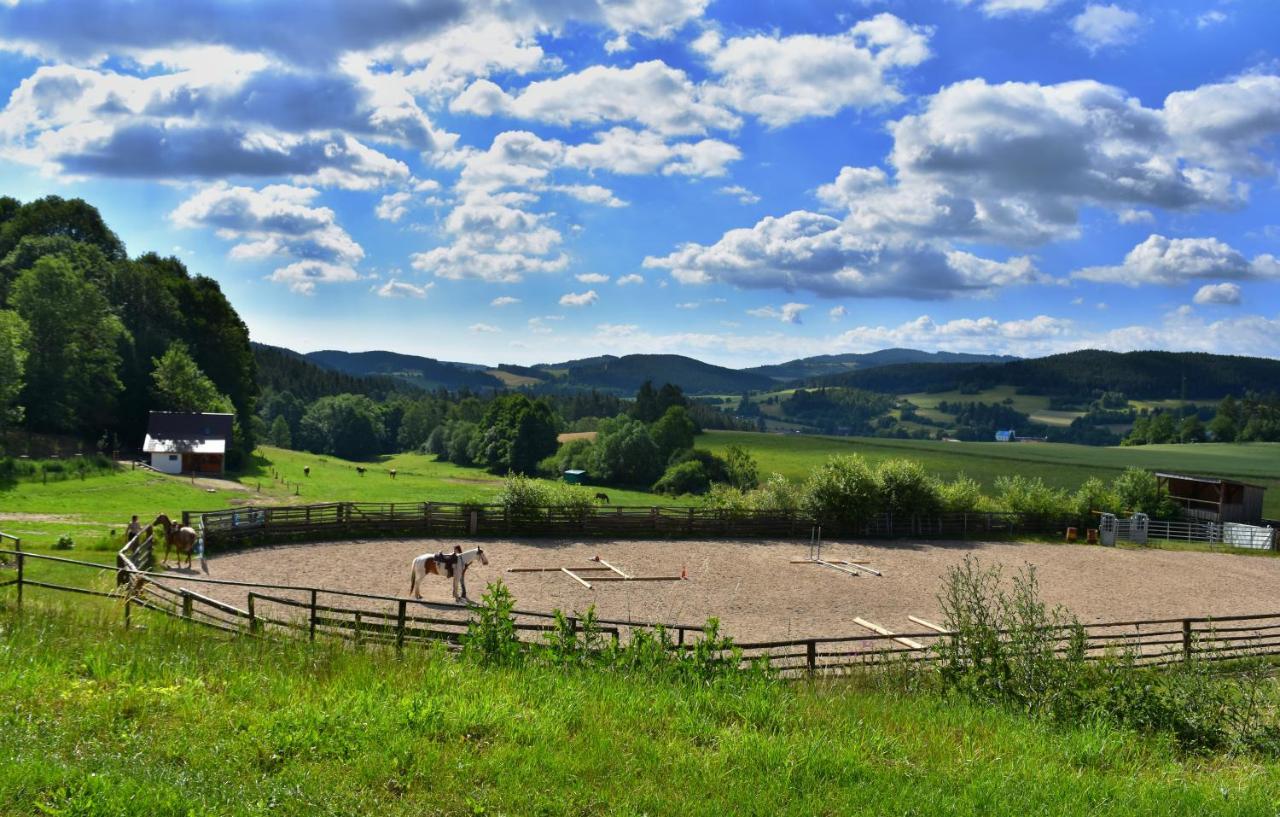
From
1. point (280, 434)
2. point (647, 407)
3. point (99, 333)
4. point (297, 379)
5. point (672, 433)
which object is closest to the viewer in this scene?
point (99, 333)

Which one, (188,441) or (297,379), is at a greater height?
(297,379)

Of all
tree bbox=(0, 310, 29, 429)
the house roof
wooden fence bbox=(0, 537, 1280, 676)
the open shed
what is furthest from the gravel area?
the house roof

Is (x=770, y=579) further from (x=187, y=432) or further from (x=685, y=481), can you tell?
(x=685, y=481)

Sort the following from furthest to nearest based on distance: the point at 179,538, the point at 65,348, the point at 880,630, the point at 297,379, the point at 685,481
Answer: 1. the point at 297,379
2. the point at 685,481
3. the point at 65,348
4. the point at 179,538
5. the point at 880,630

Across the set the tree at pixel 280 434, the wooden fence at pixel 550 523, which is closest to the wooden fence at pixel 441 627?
the wooden fence at pixel 550 523

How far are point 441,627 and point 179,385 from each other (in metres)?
52.5

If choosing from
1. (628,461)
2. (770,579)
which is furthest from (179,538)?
(628,461)

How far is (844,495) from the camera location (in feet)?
119

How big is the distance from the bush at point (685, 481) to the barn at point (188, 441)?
3843cm

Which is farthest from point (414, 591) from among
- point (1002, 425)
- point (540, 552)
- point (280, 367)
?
point (1002, 425)

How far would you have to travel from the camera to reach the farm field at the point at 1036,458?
79875mm

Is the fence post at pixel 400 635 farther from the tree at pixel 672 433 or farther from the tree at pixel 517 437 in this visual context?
the tree at pixel 517 437

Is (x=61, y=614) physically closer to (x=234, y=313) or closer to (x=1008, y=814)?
(x=1008, y=814)

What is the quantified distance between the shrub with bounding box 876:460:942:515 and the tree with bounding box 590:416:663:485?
4993cm
